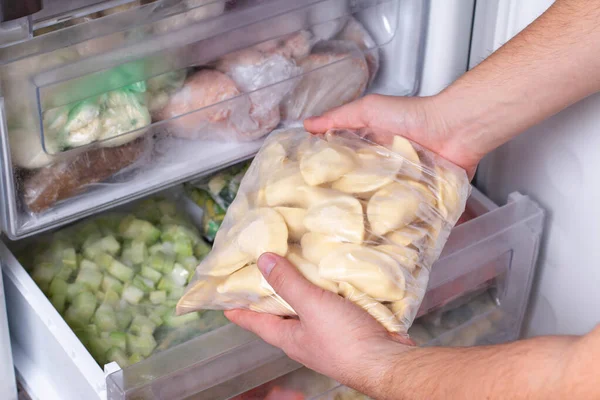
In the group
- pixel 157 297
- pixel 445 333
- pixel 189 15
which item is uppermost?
pixel 189 15

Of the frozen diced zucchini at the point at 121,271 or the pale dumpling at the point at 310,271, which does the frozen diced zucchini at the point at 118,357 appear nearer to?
the frozen diced zucchini at the point at 121,271

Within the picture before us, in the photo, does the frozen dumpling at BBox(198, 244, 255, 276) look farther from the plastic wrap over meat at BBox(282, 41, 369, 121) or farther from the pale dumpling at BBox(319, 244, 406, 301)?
the plastic wrap over meat at BBox(282, 41, 369, 121)

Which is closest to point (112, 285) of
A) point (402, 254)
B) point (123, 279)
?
point (123, 279)

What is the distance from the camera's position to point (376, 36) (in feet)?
3.66

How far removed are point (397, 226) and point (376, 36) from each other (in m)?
0.36

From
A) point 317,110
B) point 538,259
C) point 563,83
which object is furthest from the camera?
point 538,259

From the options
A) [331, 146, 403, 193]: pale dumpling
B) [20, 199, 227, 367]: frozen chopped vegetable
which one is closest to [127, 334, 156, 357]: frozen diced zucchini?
[20, 199, 227, 367]: frozen chopped vegetable

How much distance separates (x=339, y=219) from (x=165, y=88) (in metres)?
0.28

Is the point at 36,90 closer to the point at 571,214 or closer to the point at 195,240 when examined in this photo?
the point at 195,240

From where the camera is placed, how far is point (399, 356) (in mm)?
791

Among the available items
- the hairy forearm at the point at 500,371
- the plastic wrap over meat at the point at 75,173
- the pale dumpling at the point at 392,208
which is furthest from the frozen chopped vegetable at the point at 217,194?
the hairy forearm at the point at 500,371

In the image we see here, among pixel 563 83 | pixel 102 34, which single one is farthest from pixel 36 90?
pixel 563 83

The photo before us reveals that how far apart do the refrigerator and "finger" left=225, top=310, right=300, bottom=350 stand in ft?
0.14

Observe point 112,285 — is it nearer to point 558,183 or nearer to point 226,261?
point 226,261
